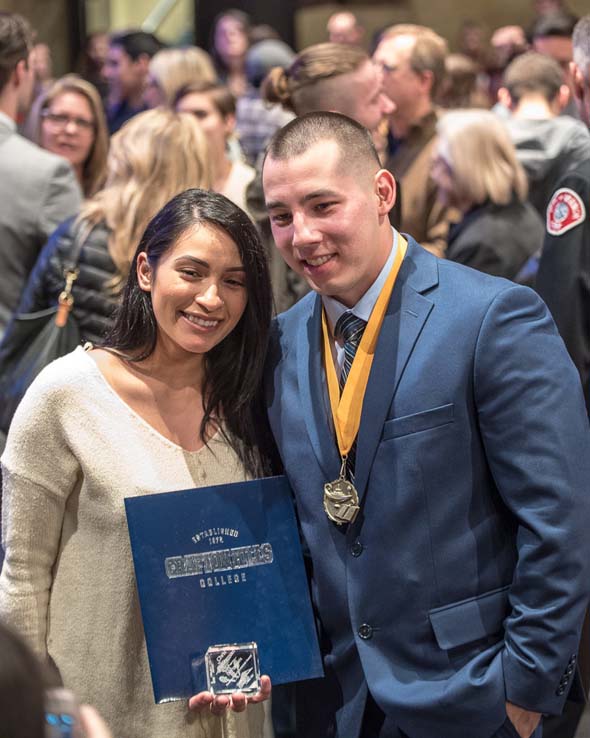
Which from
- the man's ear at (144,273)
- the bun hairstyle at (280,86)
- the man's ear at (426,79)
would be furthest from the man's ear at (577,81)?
the man's ear at (426,79)

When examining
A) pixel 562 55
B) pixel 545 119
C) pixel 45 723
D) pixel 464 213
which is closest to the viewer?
pixel 45 723

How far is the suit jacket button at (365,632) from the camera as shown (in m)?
2.45

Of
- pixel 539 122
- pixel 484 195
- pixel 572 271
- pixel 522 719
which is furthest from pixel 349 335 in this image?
pixel 539 122

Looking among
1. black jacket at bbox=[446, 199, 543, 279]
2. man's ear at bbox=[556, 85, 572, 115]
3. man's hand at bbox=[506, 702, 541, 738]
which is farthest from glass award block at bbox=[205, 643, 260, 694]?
man's ear at bbox=[556, 85, 572, 115]

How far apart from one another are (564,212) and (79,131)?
10.1 ft

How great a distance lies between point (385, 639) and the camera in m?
2.45

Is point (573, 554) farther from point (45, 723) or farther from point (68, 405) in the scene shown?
point (45, 723)

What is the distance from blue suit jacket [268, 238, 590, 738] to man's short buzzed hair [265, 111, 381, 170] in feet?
0.93

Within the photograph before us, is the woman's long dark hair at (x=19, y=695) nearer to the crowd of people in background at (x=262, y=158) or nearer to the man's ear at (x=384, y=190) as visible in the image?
the crowd of people in background at (x=262, y=158)

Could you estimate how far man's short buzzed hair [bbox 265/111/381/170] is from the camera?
2.49 metres

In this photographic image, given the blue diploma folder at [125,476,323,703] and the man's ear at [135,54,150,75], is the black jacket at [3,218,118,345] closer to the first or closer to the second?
the blue diploma folder at [125,476,323,703]

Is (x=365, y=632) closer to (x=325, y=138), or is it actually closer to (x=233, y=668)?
(x=233, y=668)

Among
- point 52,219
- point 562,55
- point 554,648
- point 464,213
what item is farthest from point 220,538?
point 562,55

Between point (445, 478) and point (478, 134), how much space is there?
117 inches
